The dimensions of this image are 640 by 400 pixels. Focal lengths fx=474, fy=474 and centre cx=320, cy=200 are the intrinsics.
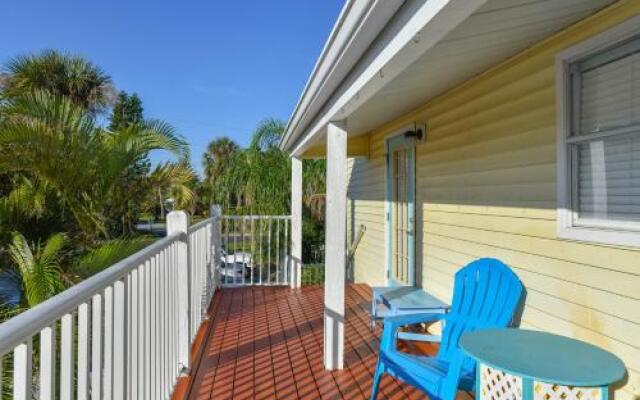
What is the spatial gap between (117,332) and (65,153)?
308cm

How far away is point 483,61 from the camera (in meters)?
3.26

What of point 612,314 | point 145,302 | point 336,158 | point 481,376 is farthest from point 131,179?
point 612,314

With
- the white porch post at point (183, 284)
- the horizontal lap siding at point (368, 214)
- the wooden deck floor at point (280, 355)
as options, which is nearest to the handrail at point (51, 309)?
the white porch post at point (183, 284)

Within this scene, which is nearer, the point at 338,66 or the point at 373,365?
the point at 338,66

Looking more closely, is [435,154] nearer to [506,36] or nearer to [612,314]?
[506,36]

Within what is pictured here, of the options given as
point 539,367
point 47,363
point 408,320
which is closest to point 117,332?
point 47,363

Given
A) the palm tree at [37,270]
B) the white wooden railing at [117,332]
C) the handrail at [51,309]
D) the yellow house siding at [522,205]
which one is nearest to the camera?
the handrail at [51,309]

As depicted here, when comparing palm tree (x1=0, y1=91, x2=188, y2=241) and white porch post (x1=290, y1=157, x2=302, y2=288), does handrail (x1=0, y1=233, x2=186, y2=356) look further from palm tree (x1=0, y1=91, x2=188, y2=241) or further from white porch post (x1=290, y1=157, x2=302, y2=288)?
white porch post (x1=290, y1=157, x2=302, y2=288)

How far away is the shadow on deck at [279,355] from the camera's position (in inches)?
131

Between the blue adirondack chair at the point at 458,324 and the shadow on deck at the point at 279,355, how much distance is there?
1.41ft

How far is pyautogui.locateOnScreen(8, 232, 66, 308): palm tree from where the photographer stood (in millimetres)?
3260

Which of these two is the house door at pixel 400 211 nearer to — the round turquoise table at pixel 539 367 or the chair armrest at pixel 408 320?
the chair armrest at pixel 408 320

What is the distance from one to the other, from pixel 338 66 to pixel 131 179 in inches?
123

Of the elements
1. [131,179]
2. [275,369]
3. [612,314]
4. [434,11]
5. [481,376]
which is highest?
[434,11]
